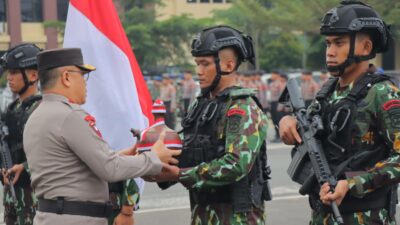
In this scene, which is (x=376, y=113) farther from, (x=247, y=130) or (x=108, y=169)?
(x=108, y=169)

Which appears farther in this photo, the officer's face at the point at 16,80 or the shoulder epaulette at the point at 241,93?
the officer's face at the point at 16,80

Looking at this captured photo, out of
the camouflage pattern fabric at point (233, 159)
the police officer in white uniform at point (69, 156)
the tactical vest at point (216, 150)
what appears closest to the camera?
the police officer in white uniform at point (69, 156)

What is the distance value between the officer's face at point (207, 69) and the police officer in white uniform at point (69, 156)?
523 millimetres

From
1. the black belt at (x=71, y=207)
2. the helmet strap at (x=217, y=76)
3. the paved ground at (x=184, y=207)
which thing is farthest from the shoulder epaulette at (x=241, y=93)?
the paved ground at (x=184, y=207)

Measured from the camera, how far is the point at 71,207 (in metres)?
3.15

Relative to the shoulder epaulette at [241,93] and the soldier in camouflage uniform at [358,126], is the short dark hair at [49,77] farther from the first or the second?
the soldier in camouflage uniform at [358,126]

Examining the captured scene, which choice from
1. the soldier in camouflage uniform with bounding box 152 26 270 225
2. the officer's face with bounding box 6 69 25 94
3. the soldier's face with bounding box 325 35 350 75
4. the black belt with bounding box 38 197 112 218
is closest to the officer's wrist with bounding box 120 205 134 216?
the soldier in camouflage uniform with bounding box 152 26 270 225

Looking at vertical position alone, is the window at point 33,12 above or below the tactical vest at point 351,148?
below

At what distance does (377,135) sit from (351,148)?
14cm

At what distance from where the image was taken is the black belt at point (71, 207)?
315cm

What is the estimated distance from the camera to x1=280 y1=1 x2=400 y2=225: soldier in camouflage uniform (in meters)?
3.12

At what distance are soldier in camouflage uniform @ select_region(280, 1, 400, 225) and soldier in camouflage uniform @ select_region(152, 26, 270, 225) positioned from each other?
23cm

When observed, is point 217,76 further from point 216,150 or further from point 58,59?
point 58,59

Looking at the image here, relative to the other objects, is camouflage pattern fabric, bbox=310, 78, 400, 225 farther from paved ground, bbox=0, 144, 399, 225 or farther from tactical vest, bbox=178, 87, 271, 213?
paved ground, bbox=0, 144, 399, 225
